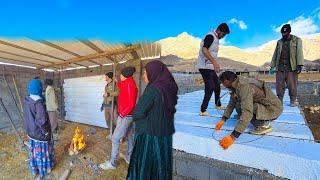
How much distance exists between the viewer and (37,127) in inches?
190

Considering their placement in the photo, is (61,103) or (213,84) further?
(61,103)

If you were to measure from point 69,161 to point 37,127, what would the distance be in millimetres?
1572

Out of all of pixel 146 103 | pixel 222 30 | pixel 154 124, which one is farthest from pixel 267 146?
pixel 222 30

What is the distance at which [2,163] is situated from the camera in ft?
20.9

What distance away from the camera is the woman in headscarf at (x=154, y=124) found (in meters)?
2.28

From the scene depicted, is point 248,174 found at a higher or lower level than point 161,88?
lower

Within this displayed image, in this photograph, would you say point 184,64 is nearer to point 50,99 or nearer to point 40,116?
point 50,99

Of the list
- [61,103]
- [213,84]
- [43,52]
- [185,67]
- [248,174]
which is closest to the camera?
[248,174]

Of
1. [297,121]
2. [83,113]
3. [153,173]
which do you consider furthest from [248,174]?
[83,113]

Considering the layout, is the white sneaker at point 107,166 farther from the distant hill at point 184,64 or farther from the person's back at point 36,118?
the distant hill at point 184,64

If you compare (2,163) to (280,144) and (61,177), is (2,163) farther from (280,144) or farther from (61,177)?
(280,144)

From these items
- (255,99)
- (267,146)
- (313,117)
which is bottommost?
(313,117)

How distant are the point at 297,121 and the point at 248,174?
4.68 ft

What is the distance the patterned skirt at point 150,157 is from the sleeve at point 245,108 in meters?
0.73
